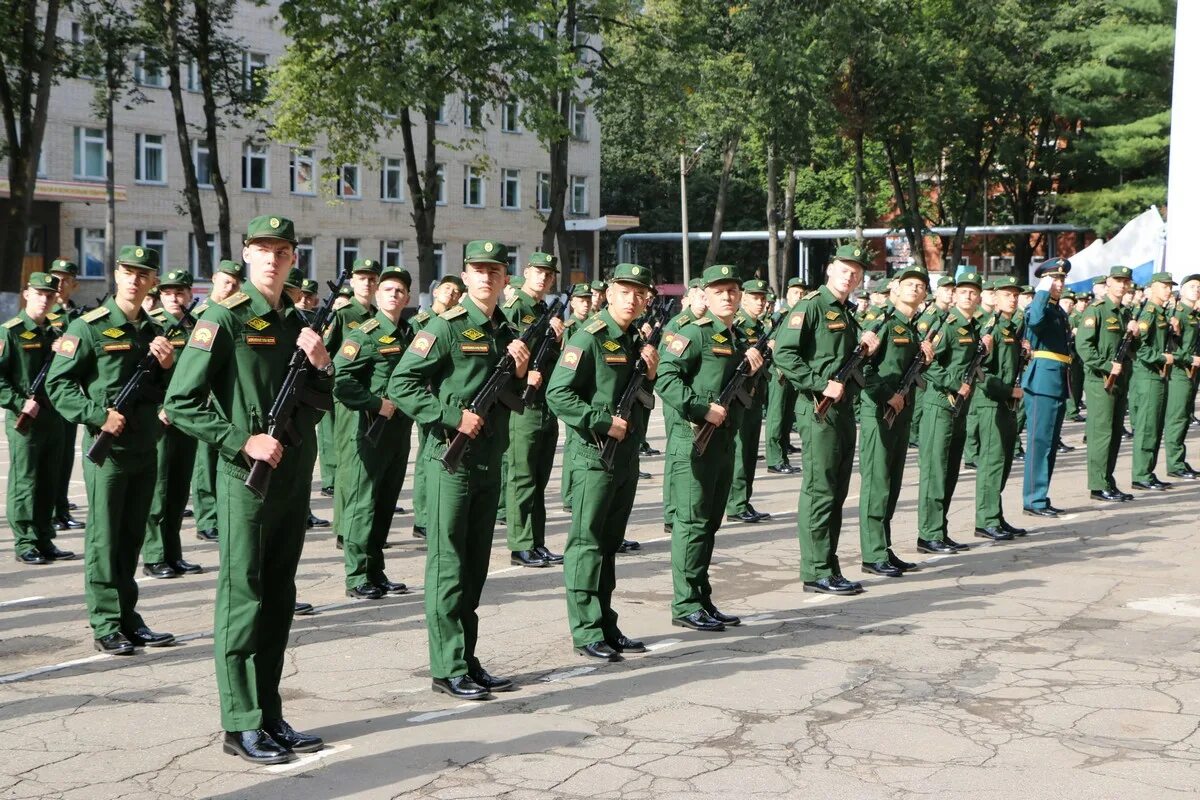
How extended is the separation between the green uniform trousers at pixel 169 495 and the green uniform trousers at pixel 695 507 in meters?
3.14

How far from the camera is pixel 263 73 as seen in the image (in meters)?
26.9

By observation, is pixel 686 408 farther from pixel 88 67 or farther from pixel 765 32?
pixel 765 32

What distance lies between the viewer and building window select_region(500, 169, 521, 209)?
54.4 metres

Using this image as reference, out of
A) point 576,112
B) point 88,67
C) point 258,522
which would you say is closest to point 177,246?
point 88,67

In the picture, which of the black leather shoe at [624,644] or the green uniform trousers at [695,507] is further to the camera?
the green uniform trousers at [695,507]

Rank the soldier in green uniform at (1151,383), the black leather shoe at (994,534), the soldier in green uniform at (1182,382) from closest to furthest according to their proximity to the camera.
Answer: the black leather shoe at (994,534)
the soldier in green uniform at (1151,383)
the soldier in green uniform at (1182,382)

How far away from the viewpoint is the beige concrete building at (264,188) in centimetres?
4116

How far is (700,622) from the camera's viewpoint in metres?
8.24

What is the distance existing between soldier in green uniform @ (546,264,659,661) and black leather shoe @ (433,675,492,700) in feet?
2.97

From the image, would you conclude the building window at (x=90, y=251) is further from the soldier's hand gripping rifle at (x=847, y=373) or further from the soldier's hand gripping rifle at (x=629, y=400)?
the soldier's hand gripping rifle at (x=629, y=400)


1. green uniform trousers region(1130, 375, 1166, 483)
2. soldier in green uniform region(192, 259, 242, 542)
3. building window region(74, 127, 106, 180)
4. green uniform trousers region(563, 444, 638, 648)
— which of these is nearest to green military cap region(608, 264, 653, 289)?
green uniform trousers region(563, 444, 638, 648)

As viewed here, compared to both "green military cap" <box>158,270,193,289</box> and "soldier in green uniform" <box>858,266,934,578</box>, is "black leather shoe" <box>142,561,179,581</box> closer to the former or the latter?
"green military cap" <box>158,270,193,289</box>

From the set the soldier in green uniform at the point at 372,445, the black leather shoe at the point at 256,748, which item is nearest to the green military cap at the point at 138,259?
the soldier in green uniform at the point at 372,445

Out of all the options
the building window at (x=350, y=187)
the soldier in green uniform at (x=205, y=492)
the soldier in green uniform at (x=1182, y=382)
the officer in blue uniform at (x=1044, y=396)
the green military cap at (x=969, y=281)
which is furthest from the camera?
the building window at (x=350, y=187)
